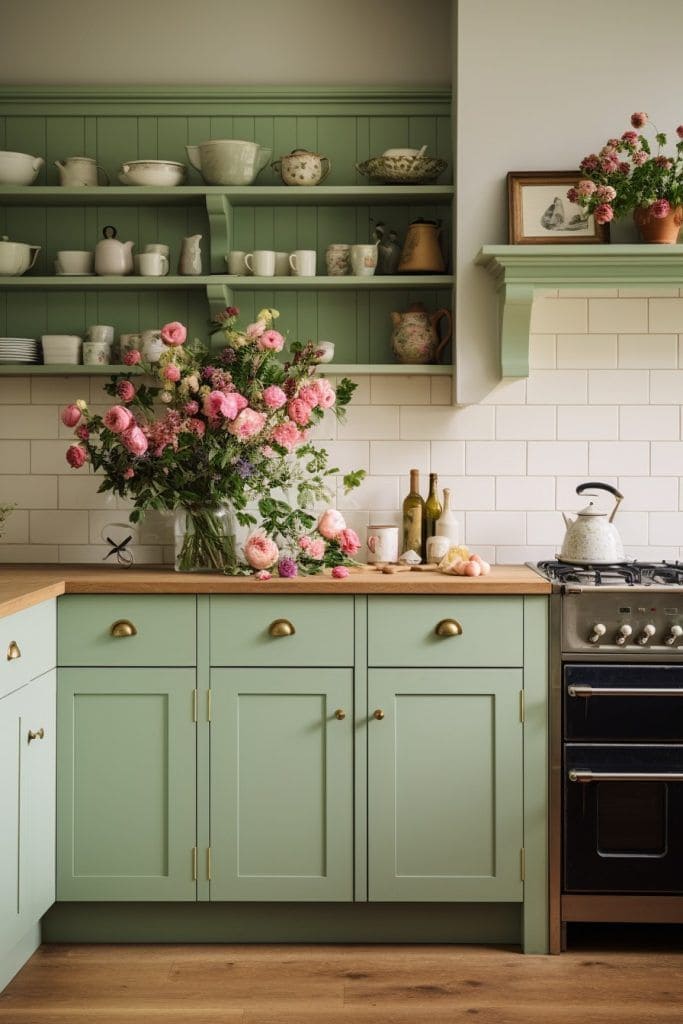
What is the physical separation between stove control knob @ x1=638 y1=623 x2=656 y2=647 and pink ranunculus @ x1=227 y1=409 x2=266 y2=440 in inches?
46.5

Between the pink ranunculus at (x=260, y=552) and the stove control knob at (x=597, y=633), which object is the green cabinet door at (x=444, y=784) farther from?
the pink ranunculus at (x=260, y=552)

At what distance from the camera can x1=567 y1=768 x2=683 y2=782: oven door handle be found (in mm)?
2668

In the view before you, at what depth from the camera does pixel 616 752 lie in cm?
270

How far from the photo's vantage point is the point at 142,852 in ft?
9.14

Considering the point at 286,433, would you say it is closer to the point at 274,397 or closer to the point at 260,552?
the point at 274,397

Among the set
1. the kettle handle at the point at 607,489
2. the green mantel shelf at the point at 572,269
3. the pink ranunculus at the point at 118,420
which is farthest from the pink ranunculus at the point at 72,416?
the kettle handle at the point at 607,489

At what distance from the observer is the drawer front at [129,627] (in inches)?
109

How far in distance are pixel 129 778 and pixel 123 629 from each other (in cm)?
41

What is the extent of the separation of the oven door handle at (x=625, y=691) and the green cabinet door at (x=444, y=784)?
191mm

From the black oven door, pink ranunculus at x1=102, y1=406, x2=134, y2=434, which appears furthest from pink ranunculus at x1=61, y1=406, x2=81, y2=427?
the black oven door

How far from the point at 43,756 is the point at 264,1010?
853mm

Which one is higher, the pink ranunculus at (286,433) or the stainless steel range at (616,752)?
the pink ranunculus at (286,433)

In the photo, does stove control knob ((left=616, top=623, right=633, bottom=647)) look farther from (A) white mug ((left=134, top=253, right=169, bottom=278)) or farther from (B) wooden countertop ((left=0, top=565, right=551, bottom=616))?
(A) white mug ((left=134, top=253, right=169, bottom=278))

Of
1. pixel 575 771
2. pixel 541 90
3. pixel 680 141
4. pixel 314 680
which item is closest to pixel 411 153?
pixel 541 90
